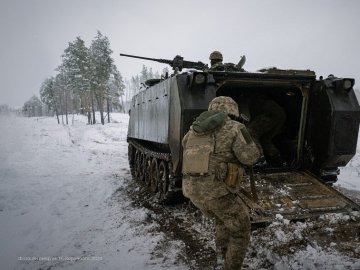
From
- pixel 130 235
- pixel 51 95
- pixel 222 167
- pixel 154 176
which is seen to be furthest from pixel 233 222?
pixel 51 95

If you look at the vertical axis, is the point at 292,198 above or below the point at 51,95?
below

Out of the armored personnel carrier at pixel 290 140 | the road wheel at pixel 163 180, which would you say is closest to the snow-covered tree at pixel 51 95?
the road wheel at pixel 163 180

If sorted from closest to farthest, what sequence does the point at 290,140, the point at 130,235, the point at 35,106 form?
the point at 130,235 < the point at 290,140 < the point at 35,106

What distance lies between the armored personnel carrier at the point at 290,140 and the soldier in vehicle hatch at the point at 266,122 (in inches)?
9.2

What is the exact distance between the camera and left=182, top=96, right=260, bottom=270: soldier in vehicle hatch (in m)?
3.42

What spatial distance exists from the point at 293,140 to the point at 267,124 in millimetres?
743

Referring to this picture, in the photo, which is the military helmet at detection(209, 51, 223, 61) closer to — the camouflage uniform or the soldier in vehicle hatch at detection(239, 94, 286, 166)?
the soldier in vehicle hatch at detection(239, 94, 286, 166)

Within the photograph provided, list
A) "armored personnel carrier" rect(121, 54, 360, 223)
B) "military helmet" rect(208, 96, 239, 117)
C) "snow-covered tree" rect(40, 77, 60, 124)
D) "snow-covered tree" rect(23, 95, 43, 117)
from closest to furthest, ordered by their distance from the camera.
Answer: "military helmet" rect(208, 96, 239, 117) → "armored personnel carrier" rect(121, 54, 360, 223) → "snow-covered tree" rect(40, 77, 60, 124) → "snow-covered tree" rect(23, 95, 43, 117)

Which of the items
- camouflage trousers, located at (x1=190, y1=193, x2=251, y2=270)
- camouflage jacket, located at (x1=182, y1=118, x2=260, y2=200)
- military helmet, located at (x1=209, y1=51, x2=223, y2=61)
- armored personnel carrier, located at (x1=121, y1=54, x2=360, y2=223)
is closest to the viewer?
camouflage jacket, located at (x1=182, y1=118, x2=260, y2=200)

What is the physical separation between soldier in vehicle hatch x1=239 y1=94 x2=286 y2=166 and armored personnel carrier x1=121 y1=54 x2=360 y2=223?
0.23m

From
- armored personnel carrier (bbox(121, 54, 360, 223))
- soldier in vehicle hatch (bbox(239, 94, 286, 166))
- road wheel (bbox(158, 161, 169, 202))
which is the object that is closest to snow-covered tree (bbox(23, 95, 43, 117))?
road wheel (bbox(158, 161, 169, 202))

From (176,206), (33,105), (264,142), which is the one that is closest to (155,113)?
(176,206)

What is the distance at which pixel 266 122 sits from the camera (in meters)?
7.23

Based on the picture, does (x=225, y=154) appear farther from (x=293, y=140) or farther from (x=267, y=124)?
(x=293, y=140)
